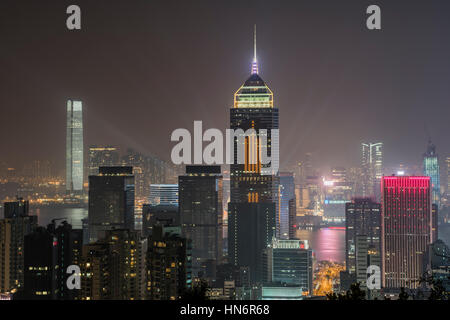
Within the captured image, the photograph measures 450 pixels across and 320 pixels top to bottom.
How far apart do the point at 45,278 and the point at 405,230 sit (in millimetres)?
14424

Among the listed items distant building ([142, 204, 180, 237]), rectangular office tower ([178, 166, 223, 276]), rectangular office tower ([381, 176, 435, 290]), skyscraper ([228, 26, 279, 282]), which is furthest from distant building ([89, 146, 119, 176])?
rectangular office tower ([381, 176, 435, 290])

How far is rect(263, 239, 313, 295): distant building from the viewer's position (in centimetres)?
1771

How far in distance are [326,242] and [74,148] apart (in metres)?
10.0

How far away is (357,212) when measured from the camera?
22.4 metres

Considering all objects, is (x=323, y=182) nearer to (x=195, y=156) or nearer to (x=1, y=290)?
(x=195, y=156)

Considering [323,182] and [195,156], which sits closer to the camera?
[195,156]

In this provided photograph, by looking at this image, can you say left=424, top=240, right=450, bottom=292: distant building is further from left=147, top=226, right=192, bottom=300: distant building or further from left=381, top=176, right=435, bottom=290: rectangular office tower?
left=147, top=226, right=192, bottom=300: distant building

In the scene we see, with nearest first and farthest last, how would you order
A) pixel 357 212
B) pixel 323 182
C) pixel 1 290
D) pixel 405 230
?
pixel 1 290, pixel 405 230, pixel 357 212, pixel 323 182

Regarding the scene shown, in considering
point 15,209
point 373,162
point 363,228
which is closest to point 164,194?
point 363,228

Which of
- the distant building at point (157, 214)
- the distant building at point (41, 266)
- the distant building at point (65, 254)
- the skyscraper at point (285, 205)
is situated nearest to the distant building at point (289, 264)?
the skyscraper at point (285, 205)

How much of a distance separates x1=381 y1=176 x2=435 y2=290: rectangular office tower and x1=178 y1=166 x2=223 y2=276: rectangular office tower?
17.8ft

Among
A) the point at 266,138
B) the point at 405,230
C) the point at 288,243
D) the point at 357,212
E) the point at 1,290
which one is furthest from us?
the point at 266,138

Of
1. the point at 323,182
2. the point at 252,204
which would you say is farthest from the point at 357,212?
the point at 323,182

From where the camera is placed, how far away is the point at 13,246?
1090 cm
